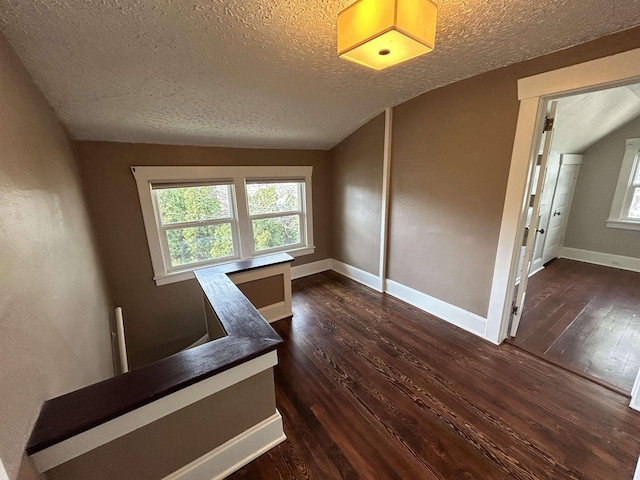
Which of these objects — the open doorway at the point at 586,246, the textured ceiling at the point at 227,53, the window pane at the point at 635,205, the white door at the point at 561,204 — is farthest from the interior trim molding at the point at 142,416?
the window pane at the point at 635,205

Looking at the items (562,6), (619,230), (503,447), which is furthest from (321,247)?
(619,230)

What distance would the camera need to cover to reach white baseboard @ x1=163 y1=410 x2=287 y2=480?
1.21 meters

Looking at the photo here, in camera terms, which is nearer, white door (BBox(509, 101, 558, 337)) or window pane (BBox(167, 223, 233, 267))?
white door (BBox(509, 101, 558, 337))

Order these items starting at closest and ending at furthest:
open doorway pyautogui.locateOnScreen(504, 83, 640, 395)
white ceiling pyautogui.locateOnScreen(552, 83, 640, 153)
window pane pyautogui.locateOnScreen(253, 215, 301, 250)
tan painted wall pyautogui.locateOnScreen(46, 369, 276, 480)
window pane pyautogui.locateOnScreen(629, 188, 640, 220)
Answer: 1. tan painted wall pyautogui.locateOnScreen(46, 369, 276, 480)
2. open doorway pyautogui.locateOnScreen(504, 83, 640, 395)
3. white ceiling pyautogui.locateOnScreen(552, 83, 640, 153)
4. window pane pyautogui.locateOnScreen(253, 215, 301, 250)
5. window pane pyautogui.locateOnScreen(629, 188, 640, 220)

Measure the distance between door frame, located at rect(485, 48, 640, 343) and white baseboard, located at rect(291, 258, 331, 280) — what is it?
233 cm

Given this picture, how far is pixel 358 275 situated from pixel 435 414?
2118 millimetres

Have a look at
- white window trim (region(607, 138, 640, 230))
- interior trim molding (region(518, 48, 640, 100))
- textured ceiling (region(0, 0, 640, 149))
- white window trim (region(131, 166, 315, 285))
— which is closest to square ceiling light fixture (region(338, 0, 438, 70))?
textured ceiling (region(0, 0, 640, 149))

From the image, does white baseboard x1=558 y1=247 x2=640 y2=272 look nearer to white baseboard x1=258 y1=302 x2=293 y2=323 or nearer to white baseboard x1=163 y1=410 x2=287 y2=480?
white baseboard x1=258 y1=302 x2=293 y2=323

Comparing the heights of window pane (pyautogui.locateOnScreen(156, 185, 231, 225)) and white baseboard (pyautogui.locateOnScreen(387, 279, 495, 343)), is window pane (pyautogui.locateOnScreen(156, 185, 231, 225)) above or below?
above

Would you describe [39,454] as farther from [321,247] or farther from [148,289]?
[321,247]

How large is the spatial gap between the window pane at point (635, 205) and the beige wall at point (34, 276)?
637 cm

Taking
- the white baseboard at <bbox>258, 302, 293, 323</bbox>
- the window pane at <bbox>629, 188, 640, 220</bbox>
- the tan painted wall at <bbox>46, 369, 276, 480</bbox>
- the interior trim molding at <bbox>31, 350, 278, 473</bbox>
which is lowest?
the white baseboard at <bbox>258, 302, 293, 323</bbox>

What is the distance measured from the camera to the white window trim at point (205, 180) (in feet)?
A: 8.59

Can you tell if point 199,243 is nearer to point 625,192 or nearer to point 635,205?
point 625,192
